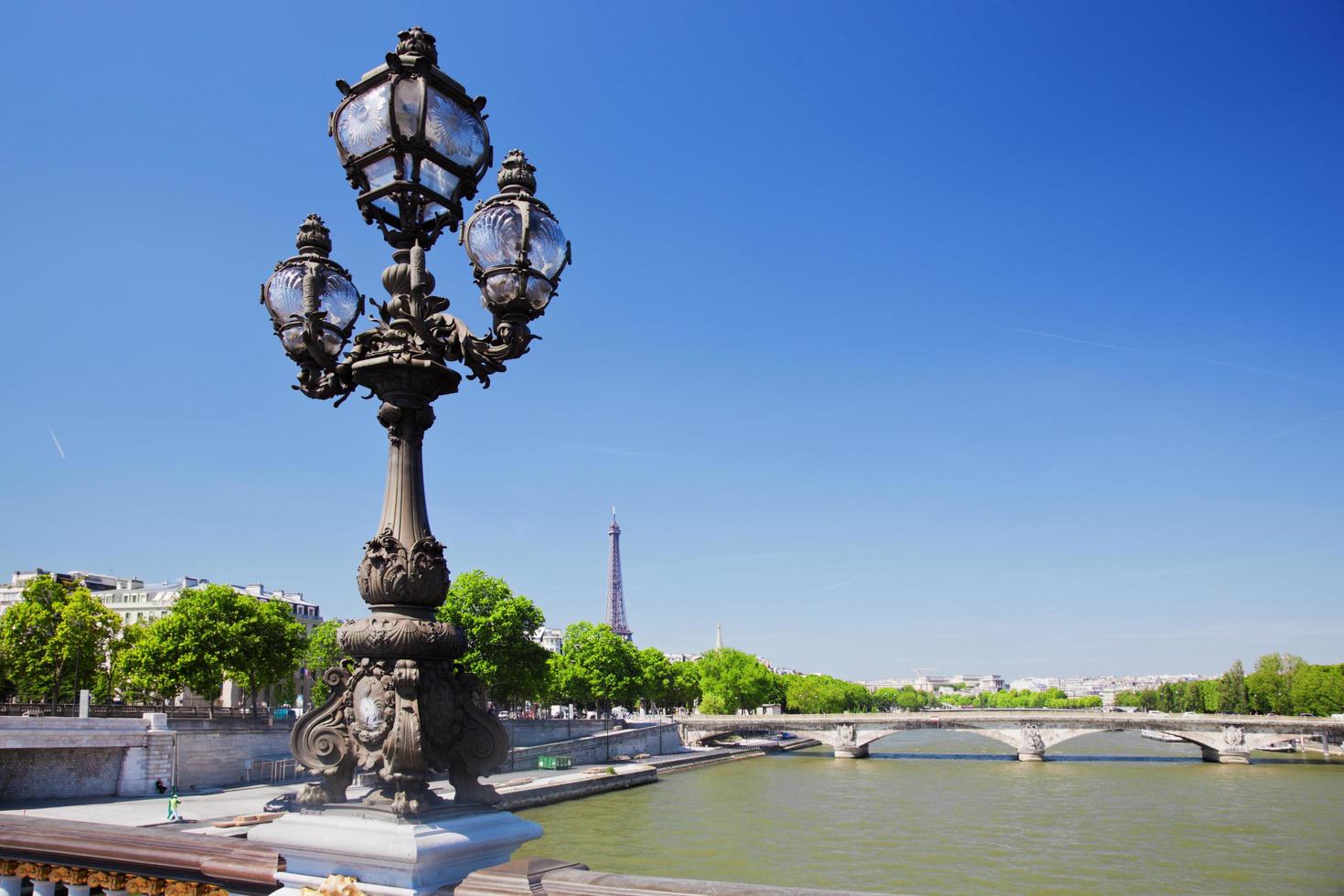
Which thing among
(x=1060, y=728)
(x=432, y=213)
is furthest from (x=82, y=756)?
(x=1060, y=728)

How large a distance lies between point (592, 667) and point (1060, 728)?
1213 inches

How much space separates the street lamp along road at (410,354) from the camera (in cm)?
350

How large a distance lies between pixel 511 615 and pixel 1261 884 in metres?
32.8

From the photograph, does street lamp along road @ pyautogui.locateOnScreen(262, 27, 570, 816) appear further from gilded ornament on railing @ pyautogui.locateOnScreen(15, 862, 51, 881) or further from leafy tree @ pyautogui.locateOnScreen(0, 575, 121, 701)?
leafy tree @ pyautogui.locateOnScreen(0, 575, 121, 701)

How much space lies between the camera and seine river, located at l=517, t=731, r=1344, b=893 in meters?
22.5

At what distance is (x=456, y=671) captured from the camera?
3.71 meters

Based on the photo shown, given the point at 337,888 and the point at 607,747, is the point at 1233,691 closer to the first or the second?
the point at 607,747

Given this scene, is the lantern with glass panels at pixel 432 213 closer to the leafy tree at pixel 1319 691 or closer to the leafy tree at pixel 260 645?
the leafy tree at pixel 260 645

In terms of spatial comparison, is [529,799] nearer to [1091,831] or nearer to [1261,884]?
[1091,831]

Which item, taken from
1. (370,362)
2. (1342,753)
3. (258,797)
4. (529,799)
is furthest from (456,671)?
(1342,753)

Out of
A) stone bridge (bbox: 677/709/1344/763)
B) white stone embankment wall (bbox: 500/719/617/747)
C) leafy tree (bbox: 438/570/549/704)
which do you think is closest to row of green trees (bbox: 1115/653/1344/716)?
stone bridge (bbox: 677/709/1344/763)

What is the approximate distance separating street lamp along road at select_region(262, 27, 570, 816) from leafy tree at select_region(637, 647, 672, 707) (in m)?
60.7

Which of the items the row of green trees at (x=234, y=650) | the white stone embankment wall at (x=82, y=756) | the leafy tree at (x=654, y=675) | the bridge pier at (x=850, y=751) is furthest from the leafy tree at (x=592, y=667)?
the white stone embankment wall at (x=82, y=756)

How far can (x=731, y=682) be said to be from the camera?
81.5 m
